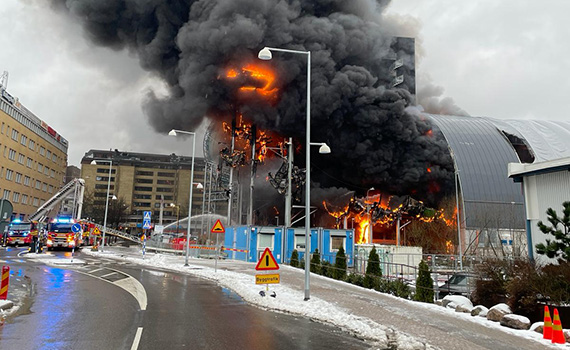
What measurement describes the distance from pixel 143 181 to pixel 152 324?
357 feet

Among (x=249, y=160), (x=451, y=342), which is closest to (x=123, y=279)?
(x=451, y=342)

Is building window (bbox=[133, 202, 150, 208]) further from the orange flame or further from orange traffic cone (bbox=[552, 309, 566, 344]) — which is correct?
orange traffic cone (bbox=[552, 309, 566, 344])

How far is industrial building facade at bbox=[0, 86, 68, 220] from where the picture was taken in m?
50.4

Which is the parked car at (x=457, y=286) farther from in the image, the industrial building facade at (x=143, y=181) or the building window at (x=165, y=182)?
the building window at (x=165, y=182)

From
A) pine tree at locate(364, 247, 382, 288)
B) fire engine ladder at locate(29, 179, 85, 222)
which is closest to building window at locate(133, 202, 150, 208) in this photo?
fire engine ladder at locate(29, 179, 85, 222)

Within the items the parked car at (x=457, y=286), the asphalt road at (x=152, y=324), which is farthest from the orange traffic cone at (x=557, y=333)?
the parked car at (x=457, y=286)

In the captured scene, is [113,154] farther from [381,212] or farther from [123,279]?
[123,279]

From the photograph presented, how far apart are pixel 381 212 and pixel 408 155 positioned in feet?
22.5

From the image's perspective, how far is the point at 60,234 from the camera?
2897 cm

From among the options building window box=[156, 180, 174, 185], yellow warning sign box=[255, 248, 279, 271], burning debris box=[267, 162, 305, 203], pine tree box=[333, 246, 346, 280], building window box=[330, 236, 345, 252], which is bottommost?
pine tree box=[333, 246, 346, 280]

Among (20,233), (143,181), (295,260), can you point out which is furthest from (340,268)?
(143,181)

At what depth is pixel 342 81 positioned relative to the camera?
33656 mm

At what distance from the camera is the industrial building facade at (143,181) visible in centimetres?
10369

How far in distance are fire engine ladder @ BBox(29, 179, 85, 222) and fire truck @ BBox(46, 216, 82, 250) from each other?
32.3 ft
